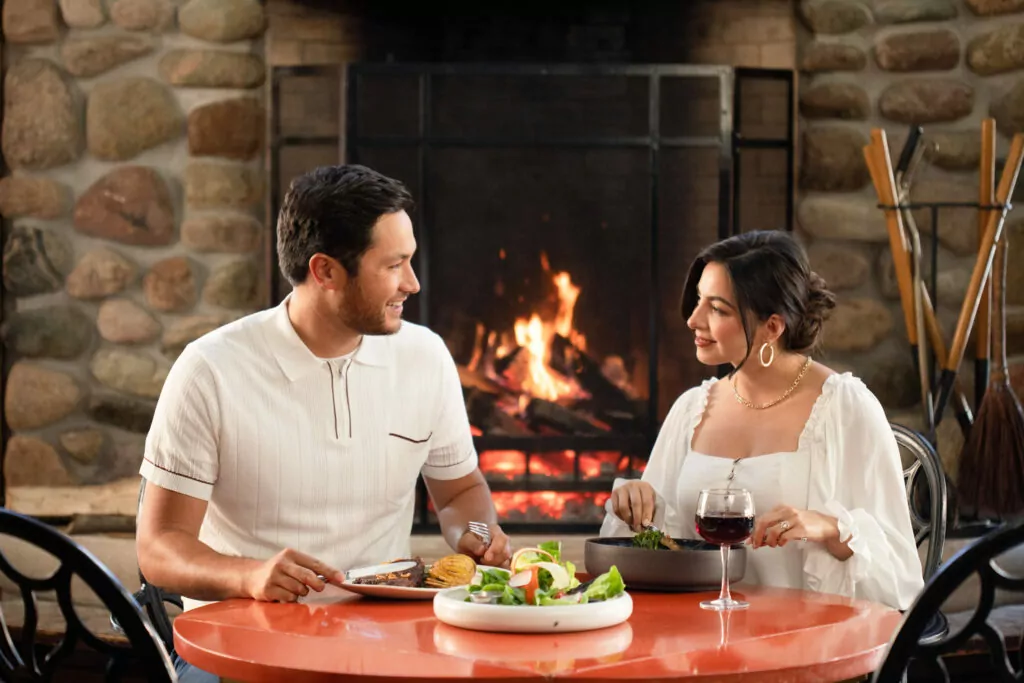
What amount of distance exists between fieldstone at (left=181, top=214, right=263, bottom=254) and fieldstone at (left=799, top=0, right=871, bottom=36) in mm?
1709

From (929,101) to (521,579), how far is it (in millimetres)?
2668

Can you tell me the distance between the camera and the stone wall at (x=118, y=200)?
13.0 feet

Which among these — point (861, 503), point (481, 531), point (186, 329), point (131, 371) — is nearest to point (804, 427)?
point (861, 503)

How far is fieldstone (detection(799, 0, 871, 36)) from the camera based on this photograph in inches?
157

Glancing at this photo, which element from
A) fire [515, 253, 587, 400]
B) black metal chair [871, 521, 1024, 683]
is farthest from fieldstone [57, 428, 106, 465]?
black metal chair [871, 521, 1024, 683]

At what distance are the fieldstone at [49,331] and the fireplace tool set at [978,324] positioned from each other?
2268 mm

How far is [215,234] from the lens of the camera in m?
3.99

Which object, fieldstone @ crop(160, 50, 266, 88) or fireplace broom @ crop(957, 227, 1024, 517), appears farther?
fieldstone @ crop(160, 50, 266, 88)

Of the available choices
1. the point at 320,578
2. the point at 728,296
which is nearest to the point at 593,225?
the point at 728,296

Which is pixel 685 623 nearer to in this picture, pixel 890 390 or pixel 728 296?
pixel 728 296

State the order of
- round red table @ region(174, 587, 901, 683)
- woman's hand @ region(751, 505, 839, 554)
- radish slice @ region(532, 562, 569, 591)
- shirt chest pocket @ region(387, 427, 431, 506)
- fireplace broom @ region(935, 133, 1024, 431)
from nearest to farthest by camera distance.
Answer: round red table @ region(174, 587, 901, 683), radish slice @ region(532, 562, 569, 591), woman's hand @ region(751, 505, 839, 554), shirt chest pocket @ region(387, 427, 431, 506), fireplace broom @ region(935, 133, 1024, 431)

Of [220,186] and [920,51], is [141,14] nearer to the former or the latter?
[220,186]

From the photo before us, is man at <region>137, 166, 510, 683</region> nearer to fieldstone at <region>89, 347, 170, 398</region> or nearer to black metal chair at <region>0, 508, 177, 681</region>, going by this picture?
black metal chair at <region>0, 508, 177, 681</region>

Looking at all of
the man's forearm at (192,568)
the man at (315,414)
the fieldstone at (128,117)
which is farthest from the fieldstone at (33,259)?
the man's forearm at (192,568)
